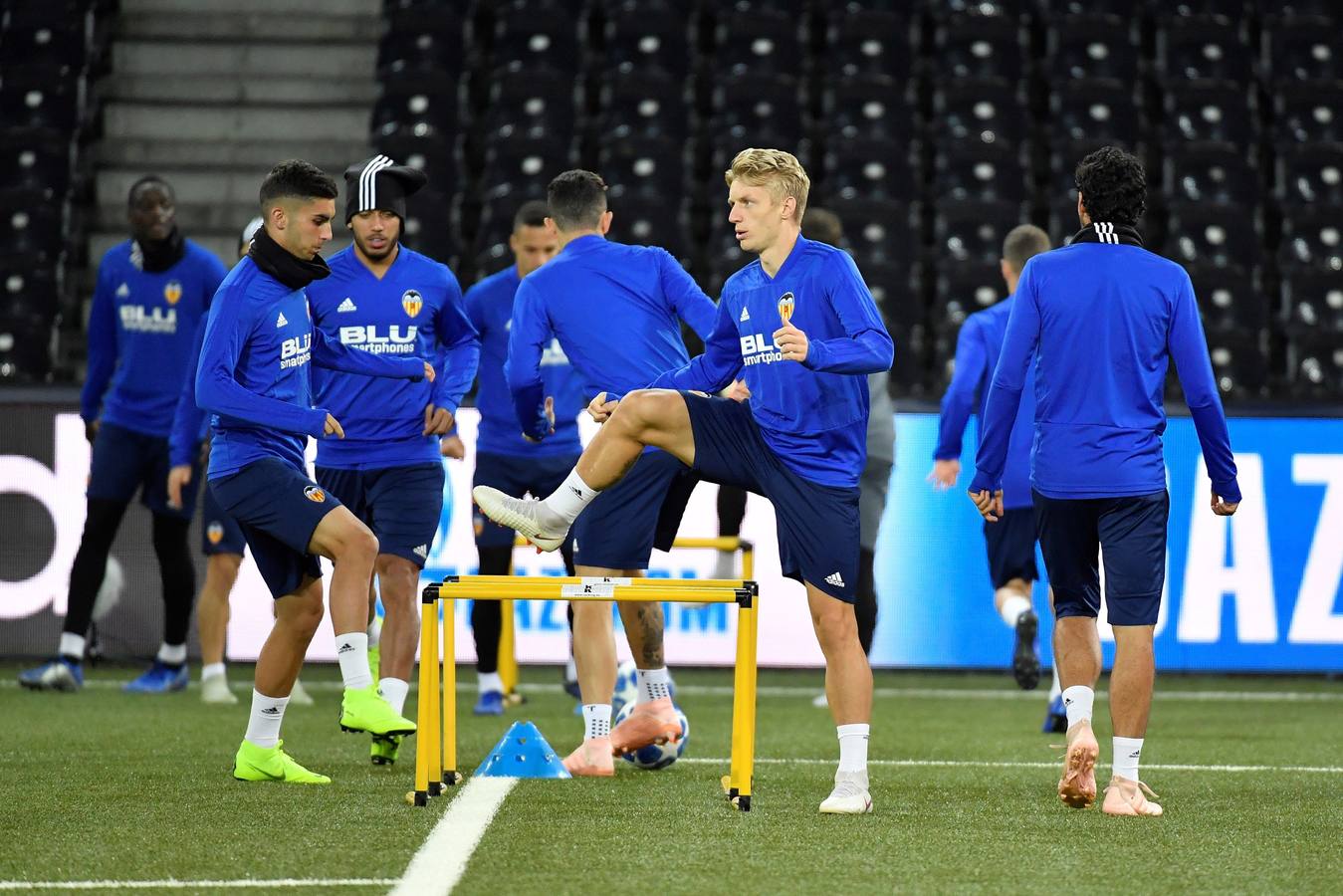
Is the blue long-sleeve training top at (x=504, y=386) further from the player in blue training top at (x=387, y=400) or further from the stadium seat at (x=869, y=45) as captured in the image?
the stadium seat at (x=869, y=45)

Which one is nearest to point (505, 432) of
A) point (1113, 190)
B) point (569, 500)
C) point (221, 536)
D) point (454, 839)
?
point (221, 536)

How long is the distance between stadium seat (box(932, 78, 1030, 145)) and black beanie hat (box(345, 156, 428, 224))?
8.06 m

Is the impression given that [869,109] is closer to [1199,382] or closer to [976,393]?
[976,393]

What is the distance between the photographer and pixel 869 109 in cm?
1469

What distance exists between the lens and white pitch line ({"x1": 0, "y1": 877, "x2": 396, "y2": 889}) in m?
4.30

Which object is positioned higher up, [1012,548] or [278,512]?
[278,512]

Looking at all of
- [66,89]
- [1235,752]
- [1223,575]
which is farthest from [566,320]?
[66,89]

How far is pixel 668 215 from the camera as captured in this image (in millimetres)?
13625

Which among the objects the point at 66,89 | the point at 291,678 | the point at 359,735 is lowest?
the point at 359,735

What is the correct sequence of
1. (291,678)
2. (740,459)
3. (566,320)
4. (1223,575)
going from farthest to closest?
(1223,575)
(566,320)
(291,678)
(740,459)

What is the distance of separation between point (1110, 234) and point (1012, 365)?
500mm

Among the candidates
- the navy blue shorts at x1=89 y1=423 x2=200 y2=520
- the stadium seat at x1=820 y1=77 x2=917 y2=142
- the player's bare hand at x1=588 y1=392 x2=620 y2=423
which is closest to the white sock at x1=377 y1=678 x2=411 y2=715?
the player's bare hand at x1=588 y1=392 x2=620 y2=423

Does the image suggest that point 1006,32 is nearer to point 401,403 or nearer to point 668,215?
point 668,215

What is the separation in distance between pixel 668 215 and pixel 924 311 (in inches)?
78.1
